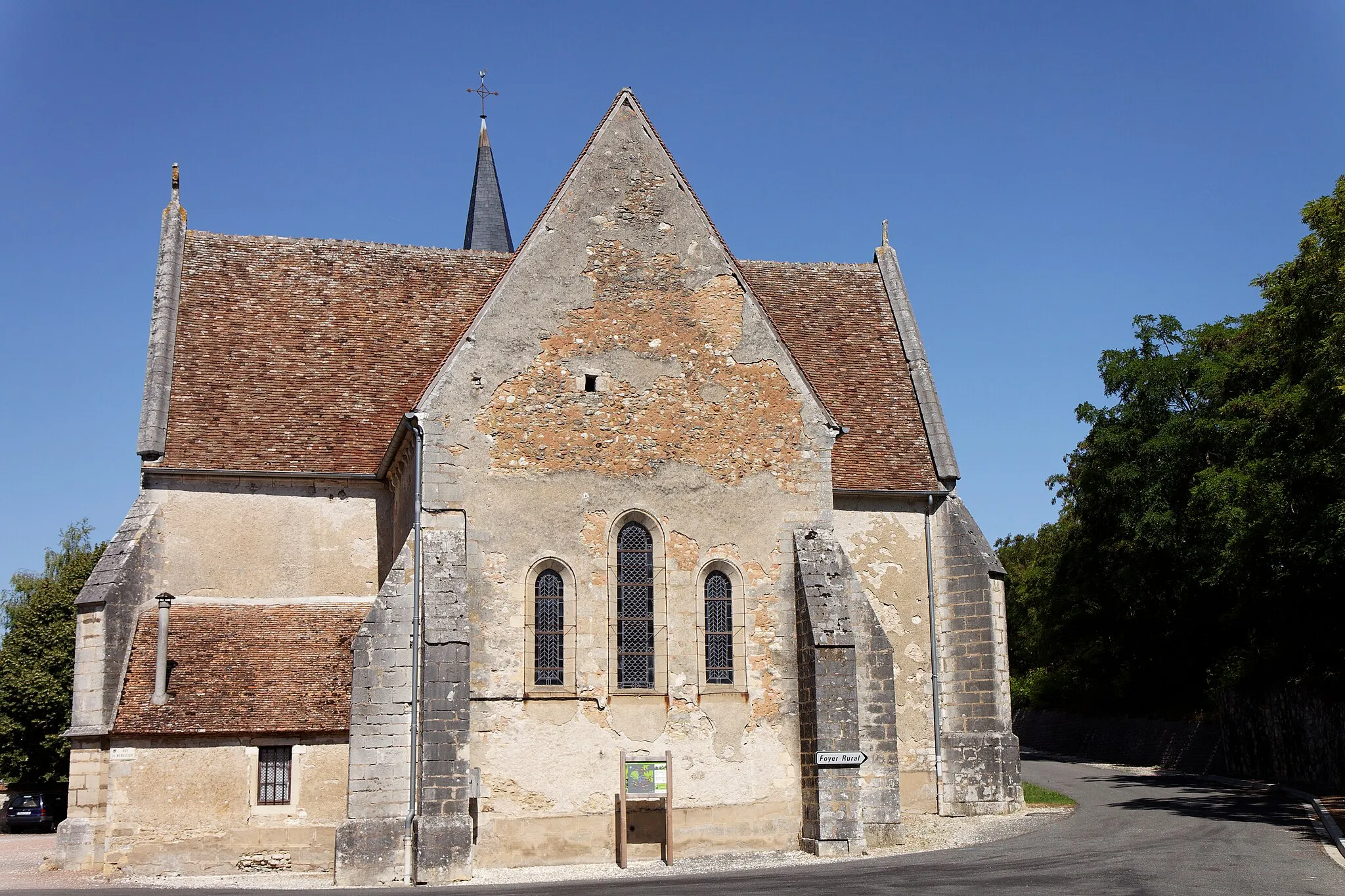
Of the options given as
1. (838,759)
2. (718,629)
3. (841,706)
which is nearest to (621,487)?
(718,629)

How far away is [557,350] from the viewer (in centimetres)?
1909

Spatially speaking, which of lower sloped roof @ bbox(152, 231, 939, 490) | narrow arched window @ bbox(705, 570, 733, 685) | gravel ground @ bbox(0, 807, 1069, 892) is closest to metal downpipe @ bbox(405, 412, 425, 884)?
gravel ground @ bbox(0, 807, 1069, 892)

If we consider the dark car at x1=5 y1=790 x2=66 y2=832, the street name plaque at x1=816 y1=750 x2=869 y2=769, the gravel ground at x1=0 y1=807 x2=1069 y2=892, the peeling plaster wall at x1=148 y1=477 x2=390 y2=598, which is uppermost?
the peeling plaster wall at x1=148 y1=477 x2=390 y2=598

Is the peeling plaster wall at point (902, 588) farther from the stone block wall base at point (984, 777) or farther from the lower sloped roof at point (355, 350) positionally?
the lower sloped roof at point (355, 350)

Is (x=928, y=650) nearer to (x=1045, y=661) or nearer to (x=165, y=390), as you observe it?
(x=165, y=390)

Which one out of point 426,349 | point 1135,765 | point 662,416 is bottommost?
point 1135,765

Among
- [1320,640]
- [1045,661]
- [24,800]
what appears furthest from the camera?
[1045,661]

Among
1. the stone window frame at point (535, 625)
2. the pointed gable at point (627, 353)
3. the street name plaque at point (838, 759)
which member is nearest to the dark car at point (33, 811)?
the stone window frame at point (535, 625)

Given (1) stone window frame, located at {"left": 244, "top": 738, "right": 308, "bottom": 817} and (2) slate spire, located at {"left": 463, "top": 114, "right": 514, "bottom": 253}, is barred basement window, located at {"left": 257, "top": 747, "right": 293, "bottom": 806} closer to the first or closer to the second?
(1) stone window frame, located at {"left": 244, "top": 738, "right": 308, "bottom": 817}

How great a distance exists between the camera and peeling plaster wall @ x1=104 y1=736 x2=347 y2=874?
720 inches

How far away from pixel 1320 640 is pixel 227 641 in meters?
22.2

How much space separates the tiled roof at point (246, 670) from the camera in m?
18.8

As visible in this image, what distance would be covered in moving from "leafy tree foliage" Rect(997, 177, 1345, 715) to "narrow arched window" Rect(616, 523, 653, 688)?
1109cm

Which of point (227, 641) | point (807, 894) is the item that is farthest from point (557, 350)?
point (807, 894)
